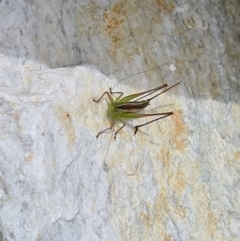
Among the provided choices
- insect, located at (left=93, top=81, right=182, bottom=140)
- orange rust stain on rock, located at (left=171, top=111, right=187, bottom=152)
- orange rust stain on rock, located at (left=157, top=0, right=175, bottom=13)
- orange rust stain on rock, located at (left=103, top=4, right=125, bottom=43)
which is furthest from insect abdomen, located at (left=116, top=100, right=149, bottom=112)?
orange rust stain on rock, located at (left=157, top=0, right=175, bottom=13)

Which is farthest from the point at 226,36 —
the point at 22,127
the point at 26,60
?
the point at 22,127

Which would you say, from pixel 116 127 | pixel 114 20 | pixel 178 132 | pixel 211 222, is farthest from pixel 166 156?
pixel 114 20

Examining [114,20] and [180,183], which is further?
[114,20]

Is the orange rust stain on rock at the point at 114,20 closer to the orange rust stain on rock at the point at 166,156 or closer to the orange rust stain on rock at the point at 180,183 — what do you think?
the orange rust stain on rock at the point at 166,156

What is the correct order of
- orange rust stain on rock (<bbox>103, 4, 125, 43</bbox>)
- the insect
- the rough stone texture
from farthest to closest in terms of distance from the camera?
orange rust stain on rock (<bbox>103, 4, 125, 43</bbox>), the insect, the rough stone texture

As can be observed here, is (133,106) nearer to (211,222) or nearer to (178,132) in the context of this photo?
(178,132)

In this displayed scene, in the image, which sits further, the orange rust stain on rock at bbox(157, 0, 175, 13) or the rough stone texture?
the orange rust stain on rock at bbox(157, 0, 175, 13)

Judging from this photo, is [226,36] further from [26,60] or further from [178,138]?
[26,60]

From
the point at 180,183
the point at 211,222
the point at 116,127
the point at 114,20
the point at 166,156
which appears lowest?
the point at 211,222

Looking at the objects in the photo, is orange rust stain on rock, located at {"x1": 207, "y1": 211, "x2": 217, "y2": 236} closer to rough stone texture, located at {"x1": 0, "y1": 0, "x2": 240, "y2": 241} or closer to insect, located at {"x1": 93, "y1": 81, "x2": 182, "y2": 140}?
rough stone texture, located at {"x1": 0, "y1": 0, "x2": 240, "y2": 241}
